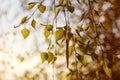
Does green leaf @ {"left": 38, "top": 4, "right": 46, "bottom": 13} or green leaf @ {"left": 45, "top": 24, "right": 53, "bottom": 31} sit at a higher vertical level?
green leaf @ {"left": 38, "top": 4, "right": 46, "bottom": 13}

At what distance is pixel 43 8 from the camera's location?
175cm

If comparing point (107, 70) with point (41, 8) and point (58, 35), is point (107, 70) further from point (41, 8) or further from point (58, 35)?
point (41, 8)

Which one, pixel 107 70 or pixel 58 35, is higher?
pixel 58 35

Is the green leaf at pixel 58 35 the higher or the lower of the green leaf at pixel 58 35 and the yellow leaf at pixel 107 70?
the higher

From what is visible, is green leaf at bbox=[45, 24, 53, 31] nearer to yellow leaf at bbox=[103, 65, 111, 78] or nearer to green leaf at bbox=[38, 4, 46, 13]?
green leaf at bbox=[38, 4, 46, 13]

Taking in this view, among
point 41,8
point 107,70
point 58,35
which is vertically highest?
point 41,8

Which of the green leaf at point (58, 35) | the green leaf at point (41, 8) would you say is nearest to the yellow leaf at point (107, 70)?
the green leaf at point (58, 35)

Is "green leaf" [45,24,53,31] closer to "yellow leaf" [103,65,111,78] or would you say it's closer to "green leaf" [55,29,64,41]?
"green leaf" [55,29,64,41]

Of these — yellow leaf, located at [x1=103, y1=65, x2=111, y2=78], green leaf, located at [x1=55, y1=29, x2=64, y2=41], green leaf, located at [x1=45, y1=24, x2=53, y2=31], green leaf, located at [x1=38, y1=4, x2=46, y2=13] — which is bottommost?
yellow leaf, located at [x1=103, y1=65, x2=111, y2=78]

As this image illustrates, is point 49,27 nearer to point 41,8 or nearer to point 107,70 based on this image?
point 41,8

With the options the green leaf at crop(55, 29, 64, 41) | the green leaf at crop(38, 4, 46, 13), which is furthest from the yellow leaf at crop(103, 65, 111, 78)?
the green leaf at crop(38, 4, 46, 13)

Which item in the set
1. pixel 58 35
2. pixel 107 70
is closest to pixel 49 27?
pixel 58 35

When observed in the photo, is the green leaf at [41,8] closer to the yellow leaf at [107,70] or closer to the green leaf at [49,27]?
the green leaf at [49,27]

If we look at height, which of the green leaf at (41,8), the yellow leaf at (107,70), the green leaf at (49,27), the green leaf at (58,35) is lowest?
the yellow leaf at (107,70)
